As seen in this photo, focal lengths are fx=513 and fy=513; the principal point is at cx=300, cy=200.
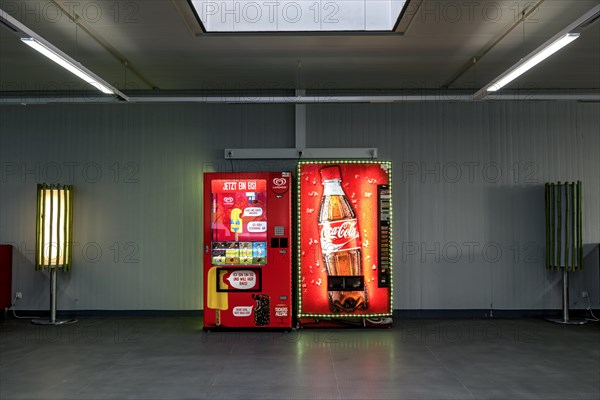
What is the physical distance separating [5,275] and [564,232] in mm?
7892

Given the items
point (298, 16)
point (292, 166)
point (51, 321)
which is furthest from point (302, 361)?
point (51, 321)

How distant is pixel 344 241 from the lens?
668cm

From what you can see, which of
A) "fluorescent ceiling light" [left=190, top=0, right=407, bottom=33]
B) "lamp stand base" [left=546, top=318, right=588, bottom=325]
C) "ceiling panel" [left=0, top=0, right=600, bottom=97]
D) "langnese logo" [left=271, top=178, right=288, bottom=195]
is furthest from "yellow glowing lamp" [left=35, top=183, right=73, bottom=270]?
"lamp stand base" [left=546, top=318, right=588, bottom=325]

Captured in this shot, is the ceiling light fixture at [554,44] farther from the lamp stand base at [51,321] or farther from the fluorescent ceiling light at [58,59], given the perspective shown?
the lamp stand base at [51,321]

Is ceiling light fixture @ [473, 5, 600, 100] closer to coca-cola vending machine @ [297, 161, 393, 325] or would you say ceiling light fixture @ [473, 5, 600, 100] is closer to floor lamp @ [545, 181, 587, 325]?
coca-cola vending machine @ [297, 161, 393, 325]

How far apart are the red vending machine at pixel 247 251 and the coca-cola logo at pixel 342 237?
20.2 inches

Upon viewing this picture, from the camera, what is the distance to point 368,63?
6332 millimetres

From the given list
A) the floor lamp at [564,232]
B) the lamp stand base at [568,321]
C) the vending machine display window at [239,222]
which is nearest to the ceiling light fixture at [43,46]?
the vending machine display window at [239,222]

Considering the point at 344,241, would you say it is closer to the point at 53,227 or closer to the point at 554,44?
the point at 554,44

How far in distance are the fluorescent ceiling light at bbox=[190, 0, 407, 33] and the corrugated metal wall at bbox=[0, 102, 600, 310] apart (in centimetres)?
237

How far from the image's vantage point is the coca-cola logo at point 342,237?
6.67 metres

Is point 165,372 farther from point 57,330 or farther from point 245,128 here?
point 245,128

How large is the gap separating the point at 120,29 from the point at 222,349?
3.59 m

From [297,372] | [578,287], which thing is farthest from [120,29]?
[578,287]
